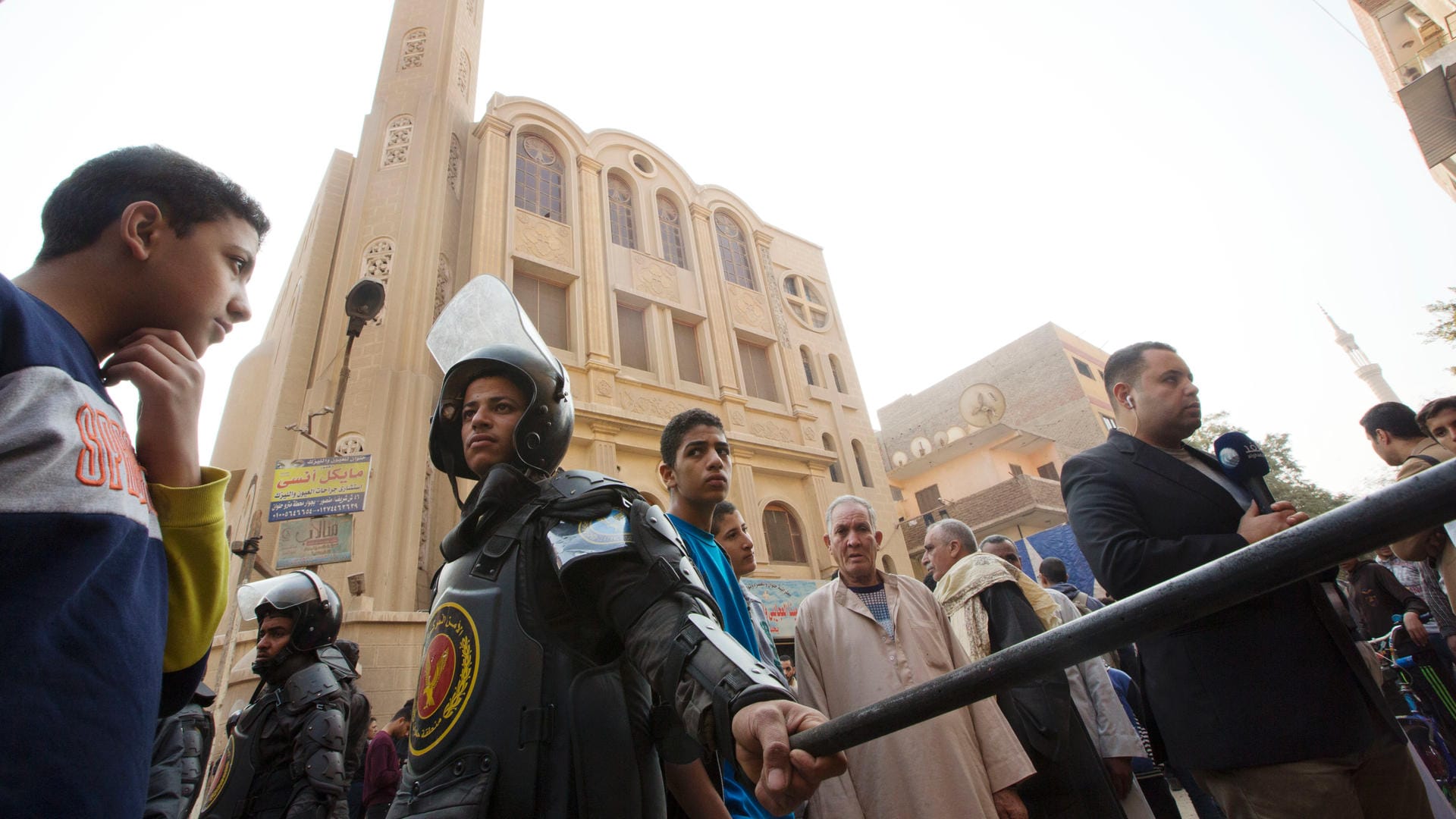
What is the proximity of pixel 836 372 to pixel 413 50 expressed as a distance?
1430cm

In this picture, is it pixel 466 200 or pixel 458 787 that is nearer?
pixel 458 787

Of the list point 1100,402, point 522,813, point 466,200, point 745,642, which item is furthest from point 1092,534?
point 1100,402

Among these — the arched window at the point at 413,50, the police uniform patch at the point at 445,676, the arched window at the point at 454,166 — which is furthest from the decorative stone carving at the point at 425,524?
the arched window at the point at 413,50

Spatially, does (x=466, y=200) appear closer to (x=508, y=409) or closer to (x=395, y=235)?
(x=395, y=235)

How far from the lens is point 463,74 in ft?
53.7

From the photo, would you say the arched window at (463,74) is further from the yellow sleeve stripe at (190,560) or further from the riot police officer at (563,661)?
the yellow sleeve stripe at (190,560)

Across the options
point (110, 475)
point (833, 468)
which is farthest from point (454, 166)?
point (110, 475)

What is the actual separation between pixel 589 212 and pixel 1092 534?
15.7 m

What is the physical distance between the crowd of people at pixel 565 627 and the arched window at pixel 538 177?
13.5m

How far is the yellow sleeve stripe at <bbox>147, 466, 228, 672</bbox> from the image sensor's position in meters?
1.19

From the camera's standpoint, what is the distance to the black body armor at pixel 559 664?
1.39 meters

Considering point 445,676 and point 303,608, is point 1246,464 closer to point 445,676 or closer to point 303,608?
point 445,676

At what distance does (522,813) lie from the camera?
1.38 meters

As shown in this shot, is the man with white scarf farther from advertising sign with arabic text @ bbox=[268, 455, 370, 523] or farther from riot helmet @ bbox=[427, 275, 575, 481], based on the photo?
advertising sign with arabic text @ bbox=[268, 455, 370, 523]
